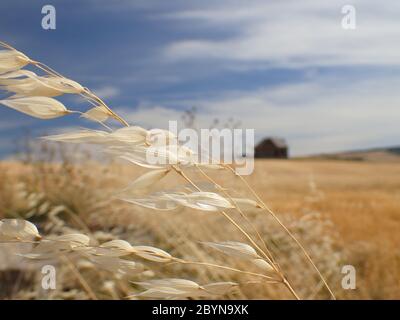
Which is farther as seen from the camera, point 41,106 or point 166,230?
point 166,230

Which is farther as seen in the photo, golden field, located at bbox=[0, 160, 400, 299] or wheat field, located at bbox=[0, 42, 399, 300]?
golden field, located at bbox=[0, 160, 400, 299]

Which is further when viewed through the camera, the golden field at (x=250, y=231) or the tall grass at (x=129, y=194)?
the golden field at (x=250, y=231)

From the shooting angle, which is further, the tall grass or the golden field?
the golden field

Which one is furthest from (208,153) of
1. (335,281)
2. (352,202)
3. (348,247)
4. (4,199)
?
(4,199)

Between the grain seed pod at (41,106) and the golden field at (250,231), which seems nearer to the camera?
the grain seed pod at (41,106)

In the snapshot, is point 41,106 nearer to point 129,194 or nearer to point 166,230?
point 129,194

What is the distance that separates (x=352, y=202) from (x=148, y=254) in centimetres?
268

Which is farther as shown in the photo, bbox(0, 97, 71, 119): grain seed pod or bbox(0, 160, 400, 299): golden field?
bbox(0, 160, 400, 299): golden field

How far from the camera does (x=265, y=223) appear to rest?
2.06 metres

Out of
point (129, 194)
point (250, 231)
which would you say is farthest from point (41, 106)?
point (250, 231)

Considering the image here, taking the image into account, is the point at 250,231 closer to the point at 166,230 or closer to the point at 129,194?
the point at 166,230
